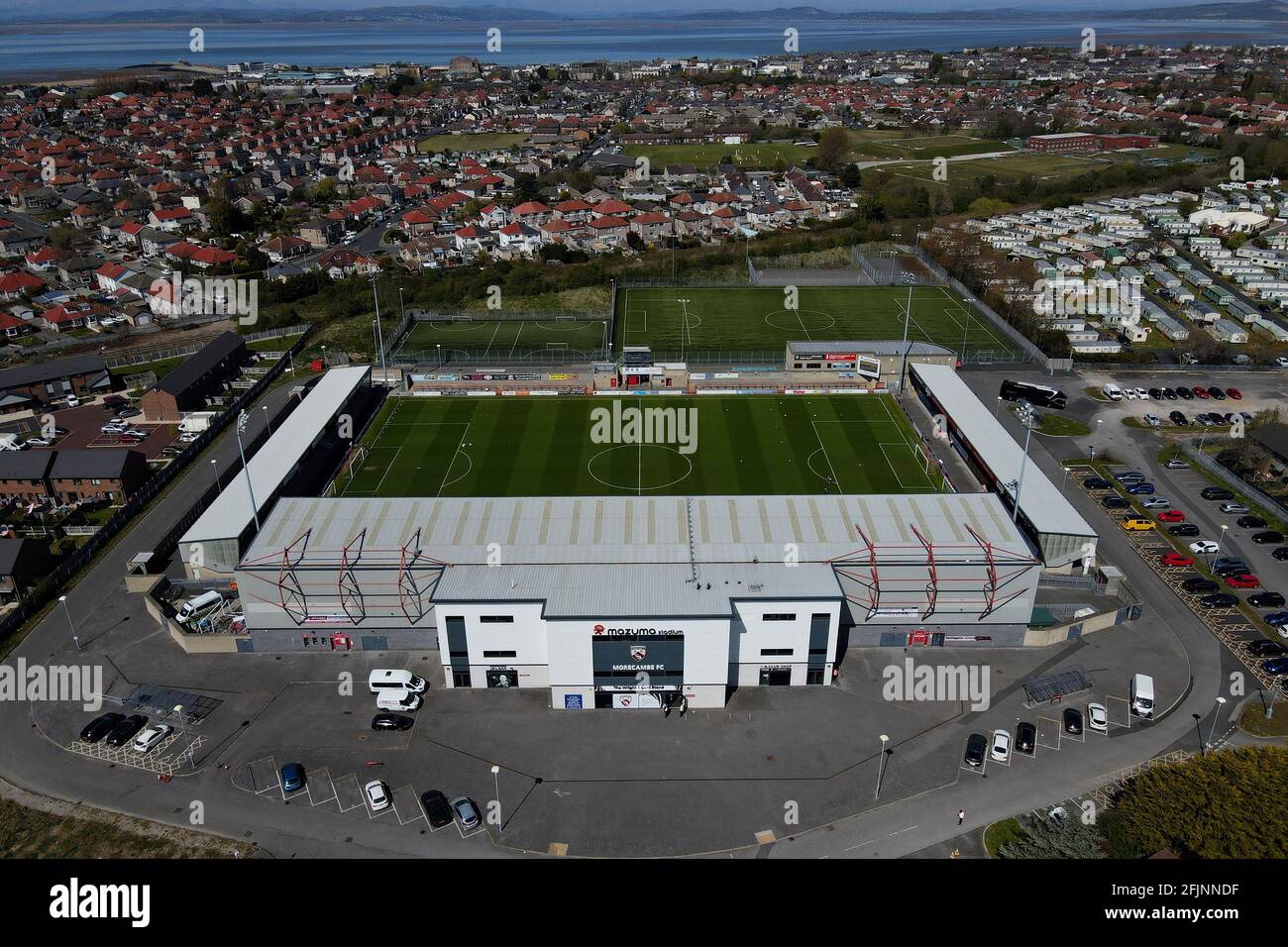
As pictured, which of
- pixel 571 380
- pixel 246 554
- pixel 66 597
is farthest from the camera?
pixel 571 380

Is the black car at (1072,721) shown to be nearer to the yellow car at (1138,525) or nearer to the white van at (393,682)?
the yellow car at (1138,525)

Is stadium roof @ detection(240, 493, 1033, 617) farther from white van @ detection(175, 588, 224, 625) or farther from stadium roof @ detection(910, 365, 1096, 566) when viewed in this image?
white van @ detection(175, 588, 224, 625)

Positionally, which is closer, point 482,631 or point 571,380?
point 482,631

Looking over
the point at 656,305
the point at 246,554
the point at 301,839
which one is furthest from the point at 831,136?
the point at 301,839

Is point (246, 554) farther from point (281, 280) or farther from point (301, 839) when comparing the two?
point (281, 280)

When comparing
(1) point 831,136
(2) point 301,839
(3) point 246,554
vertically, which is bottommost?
(2) point 301,839

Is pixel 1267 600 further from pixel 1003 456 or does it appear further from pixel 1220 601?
pixel 1003 456

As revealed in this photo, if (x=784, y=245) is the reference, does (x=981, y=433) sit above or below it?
below
